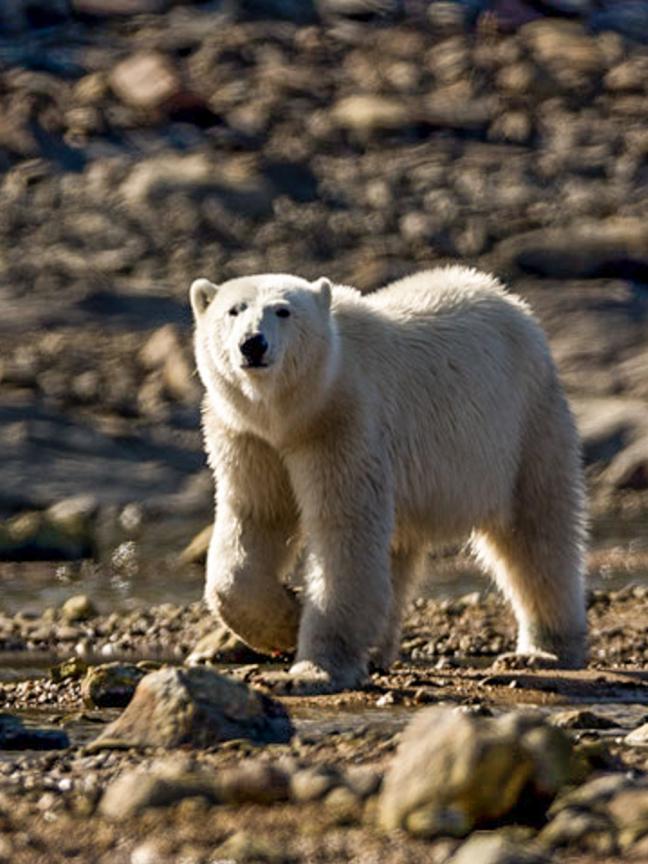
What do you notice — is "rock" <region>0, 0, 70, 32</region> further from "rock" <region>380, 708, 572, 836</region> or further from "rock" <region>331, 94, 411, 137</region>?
"rock" <region>380, 708, 572, 836</region>

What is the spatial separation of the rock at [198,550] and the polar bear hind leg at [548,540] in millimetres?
3540

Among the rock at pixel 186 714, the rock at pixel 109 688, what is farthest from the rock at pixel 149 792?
the rock at pixel 109 688

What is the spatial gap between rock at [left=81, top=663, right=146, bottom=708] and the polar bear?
0.55m

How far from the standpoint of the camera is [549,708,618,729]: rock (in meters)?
7.08

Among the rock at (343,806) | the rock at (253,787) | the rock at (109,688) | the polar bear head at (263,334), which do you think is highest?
the polar bear head at (263,334)

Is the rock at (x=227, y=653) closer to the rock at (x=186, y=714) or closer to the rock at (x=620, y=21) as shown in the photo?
the rock at (x=186, y=714)

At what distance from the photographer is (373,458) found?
27.4ft

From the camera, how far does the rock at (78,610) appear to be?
36.3ft

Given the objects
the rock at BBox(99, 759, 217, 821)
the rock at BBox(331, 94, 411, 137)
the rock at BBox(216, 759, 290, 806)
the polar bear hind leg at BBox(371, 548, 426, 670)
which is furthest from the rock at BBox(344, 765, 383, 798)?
the rock at BBox(331, 94, 411, 137)

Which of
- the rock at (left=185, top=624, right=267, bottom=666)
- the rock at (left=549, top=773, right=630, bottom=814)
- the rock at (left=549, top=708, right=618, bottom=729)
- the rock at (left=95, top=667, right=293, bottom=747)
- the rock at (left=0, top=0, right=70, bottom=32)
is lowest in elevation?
the rock at (left=185, top=624, right=267, bottom=666)

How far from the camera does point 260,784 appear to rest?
567cm

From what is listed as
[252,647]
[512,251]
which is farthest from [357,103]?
[252,647]

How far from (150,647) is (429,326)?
85.6 inches

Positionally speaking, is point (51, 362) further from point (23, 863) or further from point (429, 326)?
point (23, 863)
